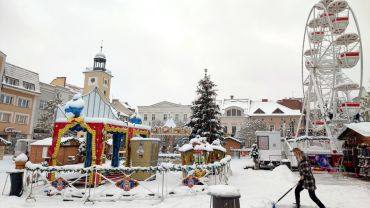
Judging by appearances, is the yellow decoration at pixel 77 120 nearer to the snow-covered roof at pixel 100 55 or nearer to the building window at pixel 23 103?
the building window at pixel 23 103

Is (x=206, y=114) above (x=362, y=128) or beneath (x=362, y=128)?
above

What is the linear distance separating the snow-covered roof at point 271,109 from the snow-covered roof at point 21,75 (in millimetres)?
38242

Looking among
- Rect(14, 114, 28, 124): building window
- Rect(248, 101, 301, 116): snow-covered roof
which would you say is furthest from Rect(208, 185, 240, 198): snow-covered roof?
Rect(248, 101, 301, 116): snow-covered roof

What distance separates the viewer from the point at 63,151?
18484mm

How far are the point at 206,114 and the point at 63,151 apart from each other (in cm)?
1177

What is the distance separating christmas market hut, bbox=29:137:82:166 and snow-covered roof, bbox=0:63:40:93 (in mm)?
17284

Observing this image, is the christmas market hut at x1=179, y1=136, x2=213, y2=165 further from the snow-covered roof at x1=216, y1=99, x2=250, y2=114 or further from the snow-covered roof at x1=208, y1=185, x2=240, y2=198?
the snow-covered roof at x1=216, y1=99, x2=250, y2=114

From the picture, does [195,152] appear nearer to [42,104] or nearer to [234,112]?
[42,104]

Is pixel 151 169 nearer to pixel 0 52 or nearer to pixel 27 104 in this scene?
pixel 0 52

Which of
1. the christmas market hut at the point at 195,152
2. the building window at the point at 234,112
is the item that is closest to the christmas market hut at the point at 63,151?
the christmas market hut at the point at 195,152

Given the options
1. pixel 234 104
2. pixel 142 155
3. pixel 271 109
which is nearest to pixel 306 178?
pixel 142 155

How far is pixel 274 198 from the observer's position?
383 inches

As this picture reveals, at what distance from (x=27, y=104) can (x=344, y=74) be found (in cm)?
3961

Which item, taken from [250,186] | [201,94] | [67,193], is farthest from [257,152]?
[67,193]
